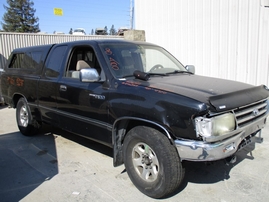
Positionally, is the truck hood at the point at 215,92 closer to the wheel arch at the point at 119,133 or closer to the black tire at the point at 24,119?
the wheel arch at the point at 119,133

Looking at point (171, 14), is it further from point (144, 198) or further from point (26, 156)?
point (144, 198)

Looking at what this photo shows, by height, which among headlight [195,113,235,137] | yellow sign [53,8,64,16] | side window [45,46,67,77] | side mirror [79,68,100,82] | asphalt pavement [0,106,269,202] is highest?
yellow sign [53,8,64,16]

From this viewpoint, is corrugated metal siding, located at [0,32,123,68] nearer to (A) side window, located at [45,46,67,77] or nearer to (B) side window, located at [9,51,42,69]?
(B) side window, located at [9,51,42,69]

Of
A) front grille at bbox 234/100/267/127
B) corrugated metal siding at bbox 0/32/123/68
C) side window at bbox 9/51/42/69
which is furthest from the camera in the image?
corrugated metal siding at bbox 0/32/123/68

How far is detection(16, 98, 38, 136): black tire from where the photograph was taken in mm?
5539

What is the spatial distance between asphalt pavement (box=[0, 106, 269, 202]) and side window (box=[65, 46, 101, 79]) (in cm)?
145

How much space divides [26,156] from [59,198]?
5.65ft

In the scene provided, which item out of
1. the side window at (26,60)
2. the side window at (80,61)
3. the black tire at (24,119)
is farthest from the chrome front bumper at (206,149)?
the black tire at (24,119)

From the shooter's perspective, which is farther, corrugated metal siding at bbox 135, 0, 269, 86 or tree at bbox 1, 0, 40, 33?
tree at bbox 1, 0, 40, 33

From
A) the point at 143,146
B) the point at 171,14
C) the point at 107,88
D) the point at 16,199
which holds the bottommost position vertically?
the point at 16,199

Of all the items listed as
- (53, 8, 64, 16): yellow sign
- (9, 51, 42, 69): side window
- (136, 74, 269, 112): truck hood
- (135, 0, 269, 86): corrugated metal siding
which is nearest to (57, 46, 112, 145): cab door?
(136, 74, 269, 112): truck hood

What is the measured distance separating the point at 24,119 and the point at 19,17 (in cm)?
4643

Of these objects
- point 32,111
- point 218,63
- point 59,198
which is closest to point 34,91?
point 32,111

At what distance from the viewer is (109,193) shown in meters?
3.33
